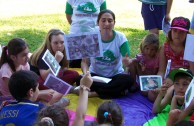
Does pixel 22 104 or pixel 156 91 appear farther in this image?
pixel 156 91

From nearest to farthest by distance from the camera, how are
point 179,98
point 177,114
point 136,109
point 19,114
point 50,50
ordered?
1. point 19,114
2. point 177,114
3. point 179,98
4. point 136,109
5. point 50,50

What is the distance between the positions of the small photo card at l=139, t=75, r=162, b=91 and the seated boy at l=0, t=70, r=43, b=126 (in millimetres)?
1564

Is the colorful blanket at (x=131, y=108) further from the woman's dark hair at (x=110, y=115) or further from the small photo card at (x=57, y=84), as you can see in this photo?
the woman's dark hair at (x=110, y=115)

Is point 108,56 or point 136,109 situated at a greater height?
point 108,56

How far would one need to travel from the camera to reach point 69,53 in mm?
3975

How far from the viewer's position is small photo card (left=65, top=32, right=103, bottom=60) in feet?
12.8

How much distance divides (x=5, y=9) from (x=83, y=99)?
8.02 m

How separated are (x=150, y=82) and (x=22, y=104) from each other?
5.96 feet

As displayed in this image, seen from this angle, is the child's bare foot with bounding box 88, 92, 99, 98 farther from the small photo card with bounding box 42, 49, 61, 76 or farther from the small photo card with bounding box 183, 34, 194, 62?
the small photo card with bounding box 183, 34, 194, 62

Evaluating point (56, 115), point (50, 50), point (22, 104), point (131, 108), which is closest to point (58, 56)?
point (50, 50)

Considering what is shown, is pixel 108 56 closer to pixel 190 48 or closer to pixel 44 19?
pixel 190 48

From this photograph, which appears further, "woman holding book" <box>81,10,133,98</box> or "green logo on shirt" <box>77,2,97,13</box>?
"green logo on shirt" <box>77,2,97,13</box>

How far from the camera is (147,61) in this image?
181 inches

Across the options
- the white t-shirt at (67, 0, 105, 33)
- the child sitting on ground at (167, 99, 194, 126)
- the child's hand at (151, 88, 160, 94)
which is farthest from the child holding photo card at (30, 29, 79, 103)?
the child sitting on ground at (167, 99, 194, 126)
